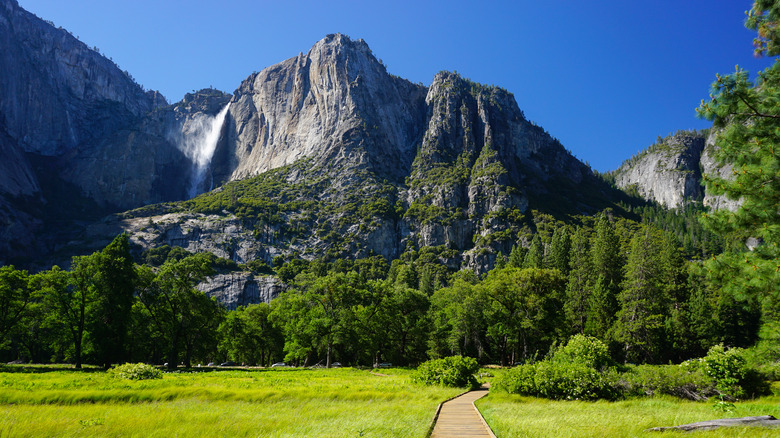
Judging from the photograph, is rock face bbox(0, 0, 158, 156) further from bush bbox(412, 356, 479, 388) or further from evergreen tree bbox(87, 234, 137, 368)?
bush bbox(412, 356, 479, 388)

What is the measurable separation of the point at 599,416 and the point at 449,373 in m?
13.3

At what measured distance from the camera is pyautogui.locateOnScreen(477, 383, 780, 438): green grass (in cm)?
1202

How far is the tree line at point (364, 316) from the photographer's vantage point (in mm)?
41375

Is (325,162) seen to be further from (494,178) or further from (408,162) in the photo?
(494,178)

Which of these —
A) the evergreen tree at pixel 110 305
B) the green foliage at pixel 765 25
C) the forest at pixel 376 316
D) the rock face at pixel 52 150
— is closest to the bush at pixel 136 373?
the evergreen tree at pixel 110 305

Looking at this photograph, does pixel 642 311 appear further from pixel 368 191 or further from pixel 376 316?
pixel 368 191

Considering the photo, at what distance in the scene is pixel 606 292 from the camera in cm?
6222

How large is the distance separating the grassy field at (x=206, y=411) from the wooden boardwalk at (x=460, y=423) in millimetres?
553

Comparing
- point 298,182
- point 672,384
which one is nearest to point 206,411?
point 672,384

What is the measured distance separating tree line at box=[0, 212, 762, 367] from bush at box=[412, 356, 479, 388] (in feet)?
71.8

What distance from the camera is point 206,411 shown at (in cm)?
1617

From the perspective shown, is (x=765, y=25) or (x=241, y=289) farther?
(x=241, y=289)

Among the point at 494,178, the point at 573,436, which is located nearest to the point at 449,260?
the point at 494,178

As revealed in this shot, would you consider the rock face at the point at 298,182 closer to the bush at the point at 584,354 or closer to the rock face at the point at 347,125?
the rock face at the point at 347,125
